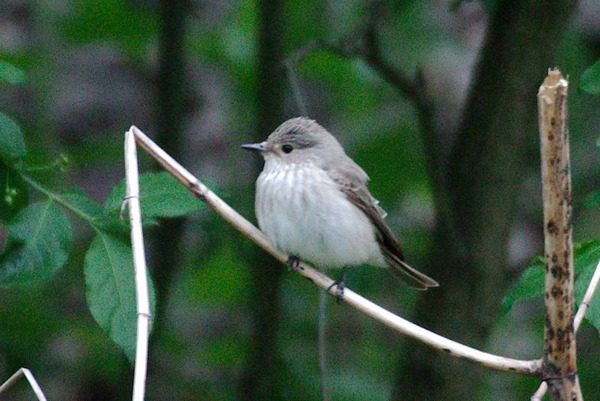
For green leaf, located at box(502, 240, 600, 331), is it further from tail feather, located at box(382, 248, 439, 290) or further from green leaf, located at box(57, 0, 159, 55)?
green leaf, located at box(57, 0, 159, 55)

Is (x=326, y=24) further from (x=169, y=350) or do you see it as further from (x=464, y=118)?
(x=169, y=350)

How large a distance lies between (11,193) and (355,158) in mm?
2937

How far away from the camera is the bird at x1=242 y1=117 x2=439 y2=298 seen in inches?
169

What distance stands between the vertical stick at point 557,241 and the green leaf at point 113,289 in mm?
1114

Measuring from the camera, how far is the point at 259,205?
173 inches

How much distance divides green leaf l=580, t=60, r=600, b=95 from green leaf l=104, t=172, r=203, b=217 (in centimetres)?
123

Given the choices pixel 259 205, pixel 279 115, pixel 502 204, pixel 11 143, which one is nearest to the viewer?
pixel 11 143

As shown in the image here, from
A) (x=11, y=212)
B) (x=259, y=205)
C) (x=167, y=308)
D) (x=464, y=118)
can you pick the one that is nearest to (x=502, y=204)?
(x=464, y=118)

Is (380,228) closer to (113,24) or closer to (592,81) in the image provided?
(592,81)

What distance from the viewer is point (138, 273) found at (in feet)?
9.88

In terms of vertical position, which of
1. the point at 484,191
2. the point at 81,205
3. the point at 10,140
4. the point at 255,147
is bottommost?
the point at 81,205

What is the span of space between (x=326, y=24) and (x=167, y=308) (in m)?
1.73

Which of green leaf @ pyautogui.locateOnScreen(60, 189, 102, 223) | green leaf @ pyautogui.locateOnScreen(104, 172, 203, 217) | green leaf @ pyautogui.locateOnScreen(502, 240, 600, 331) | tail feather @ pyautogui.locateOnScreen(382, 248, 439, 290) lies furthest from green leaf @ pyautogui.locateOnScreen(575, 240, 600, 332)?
green leaf @ pyautogui.locateOnScreen(60, 189, 102, 223)

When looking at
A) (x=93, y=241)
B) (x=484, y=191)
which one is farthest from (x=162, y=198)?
(x=484, y=191)
